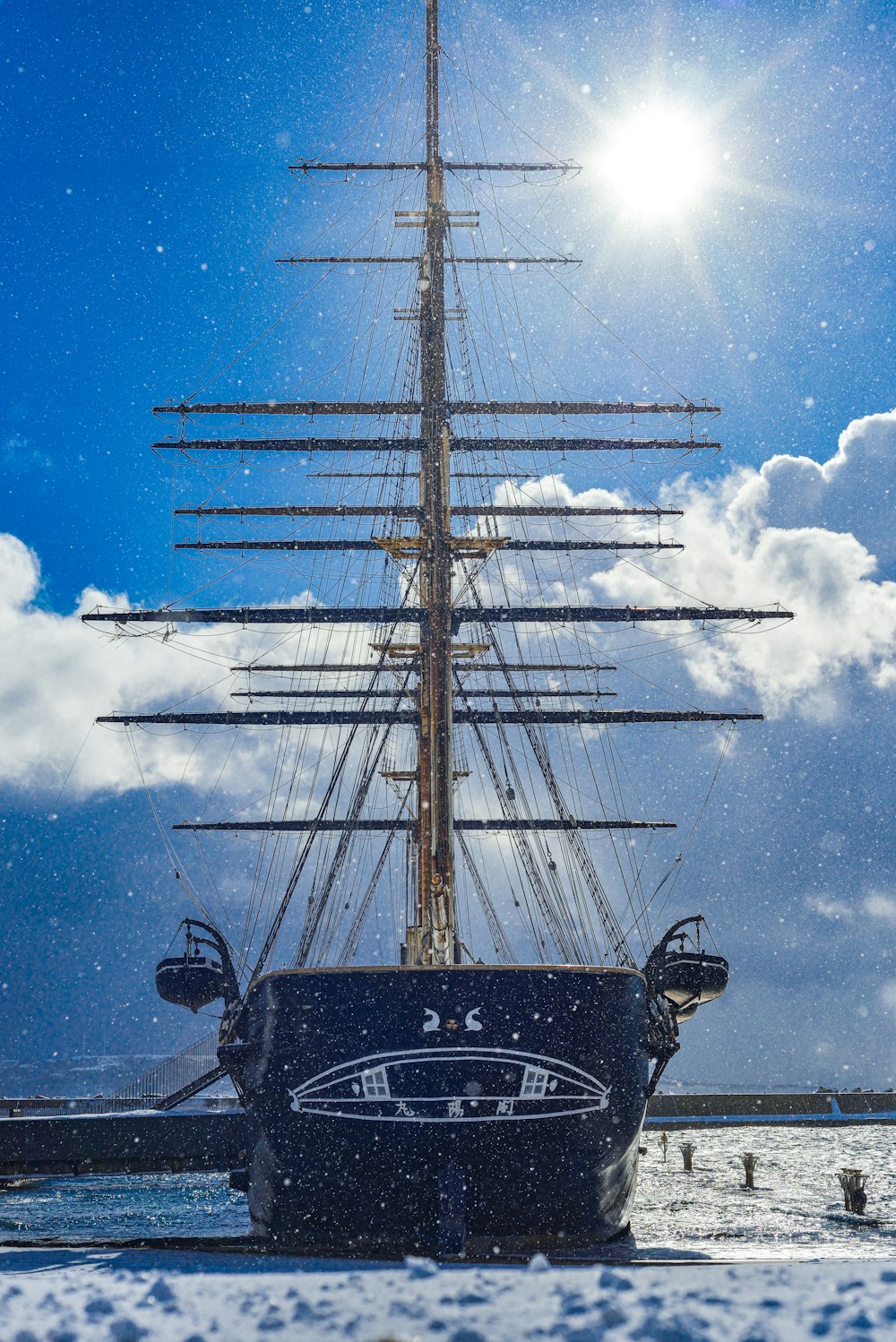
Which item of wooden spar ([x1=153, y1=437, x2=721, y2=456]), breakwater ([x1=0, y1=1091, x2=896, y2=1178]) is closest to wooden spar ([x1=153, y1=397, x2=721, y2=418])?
wooden spar ([x1=153, y1=437, x2=721, y2=456])

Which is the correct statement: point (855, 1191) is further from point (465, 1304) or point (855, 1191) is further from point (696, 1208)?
point (465, 1304)

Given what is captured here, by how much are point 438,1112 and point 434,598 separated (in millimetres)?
9639

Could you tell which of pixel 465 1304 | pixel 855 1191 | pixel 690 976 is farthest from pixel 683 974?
pixel 465 1304

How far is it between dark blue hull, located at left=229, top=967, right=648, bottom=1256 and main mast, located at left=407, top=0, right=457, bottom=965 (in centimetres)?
273

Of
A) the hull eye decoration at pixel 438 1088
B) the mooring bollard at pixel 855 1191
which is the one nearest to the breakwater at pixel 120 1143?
the hull eye decoration at pixel 438 1088

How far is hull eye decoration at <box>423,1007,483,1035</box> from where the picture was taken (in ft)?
32.9

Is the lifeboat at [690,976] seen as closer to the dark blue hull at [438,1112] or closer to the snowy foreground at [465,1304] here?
the dark blue hull at [438,1112]

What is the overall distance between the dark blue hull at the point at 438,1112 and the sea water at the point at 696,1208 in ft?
4.92

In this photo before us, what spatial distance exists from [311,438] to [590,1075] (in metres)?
15.1

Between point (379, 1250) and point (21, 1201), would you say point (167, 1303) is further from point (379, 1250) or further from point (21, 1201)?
point (21, 1201)

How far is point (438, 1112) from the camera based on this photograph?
973 cm

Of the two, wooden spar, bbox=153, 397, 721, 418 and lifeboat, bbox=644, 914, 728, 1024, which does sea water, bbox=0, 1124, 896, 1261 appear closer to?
lifeboat, bbox=644, 914, 728, 1024

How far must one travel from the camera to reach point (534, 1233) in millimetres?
10031

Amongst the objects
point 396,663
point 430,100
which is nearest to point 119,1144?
point 396,663
